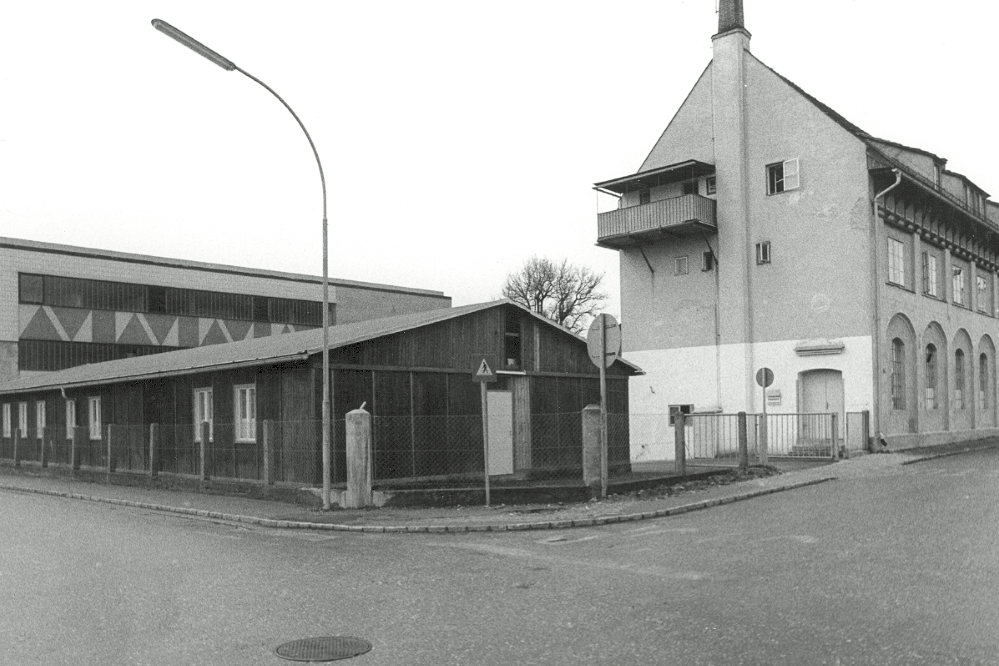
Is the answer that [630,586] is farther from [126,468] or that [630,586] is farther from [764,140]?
[764,140]

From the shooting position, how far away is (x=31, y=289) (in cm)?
4822

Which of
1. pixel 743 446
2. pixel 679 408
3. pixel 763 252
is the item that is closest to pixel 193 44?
pixel 743 446

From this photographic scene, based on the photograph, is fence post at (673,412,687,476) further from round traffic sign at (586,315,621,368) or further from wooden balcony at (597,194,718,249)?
wooden balcony at (597,194,718,249)

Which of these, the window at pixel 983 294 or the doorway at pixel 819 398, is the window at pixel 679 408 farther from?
the window at pixel 983 294

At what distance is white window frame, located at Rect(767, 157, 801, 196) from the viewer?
31.3 m

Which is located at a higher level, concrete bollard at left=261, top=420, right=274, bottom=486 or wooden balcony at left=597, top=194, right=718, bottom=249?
wooden balcony at left=597, top=194, right=718, bottom=249

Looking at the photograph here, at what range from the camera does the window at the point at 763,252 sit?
1262 inches

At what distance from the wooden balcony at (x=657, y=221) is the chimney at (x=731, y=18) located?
253 inches

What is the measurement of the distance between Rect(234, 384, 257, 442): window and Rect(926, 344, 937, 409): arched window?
2386 cm

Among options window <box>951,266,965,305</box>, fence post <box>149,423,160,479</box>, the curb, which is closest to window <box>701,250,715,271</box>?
window <box>951,266,965,305</box>

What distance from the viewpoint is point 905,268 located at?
32156 mm

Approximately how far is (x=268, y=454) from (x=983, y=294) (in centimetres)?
3227

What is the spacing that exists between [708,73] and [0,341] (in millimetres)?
35812

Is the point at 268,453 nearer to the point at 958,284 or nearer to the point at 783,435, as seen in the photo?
the point at 783,435
